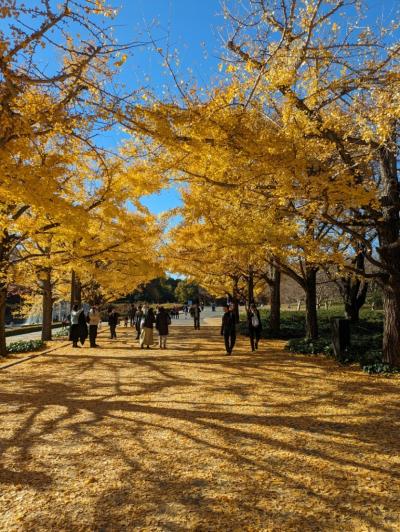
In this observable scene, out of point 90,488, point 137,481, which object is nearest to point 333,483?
point 137,481

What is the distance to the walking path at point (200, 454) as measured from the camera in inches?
116

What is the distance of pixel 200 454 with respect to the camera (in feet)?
13.6

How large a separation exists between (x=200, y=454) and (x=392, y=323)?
617cm

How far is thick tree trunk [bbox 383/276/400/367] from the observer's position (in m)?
8.62

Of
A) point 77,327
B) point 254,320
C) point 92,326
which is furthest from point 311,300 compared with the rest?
point 77,327

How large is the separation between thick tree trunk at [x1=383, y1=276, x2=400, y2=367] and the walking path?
865 millimetres

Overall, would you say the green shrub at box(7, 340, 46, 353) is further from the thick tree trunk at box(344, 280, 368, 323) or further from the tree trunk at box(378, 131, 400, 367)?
the thick tree trunk at box(344, 280, 368, 323)

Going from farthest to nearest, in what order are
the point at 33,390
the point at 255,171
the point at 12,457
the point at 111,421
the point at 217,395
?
1. the point at 33,390
2. the point at 217,395
3. the point at 255,171
4. the point at 111,421
5. the point at 12,457

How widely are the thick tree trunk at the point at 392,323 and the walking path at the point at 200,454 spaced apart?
0.87 meters

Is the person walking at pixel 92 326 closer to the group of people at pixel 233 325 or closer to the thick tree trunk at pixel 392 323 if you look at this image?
the group of people at pixel 233 325

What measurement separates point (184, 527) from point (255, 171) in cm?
458

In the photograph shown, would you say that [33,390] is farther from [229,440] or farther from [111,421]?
[229,440]

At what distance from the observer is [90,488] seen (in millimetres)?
3387

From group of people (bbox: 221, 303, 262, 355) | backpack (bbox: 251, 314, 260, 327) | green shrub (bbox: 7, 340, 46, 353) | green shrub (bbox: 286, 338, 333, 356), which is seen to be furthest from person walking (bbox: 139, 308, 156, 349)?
green shrub (bbox: 286, 338, 333, 356)
